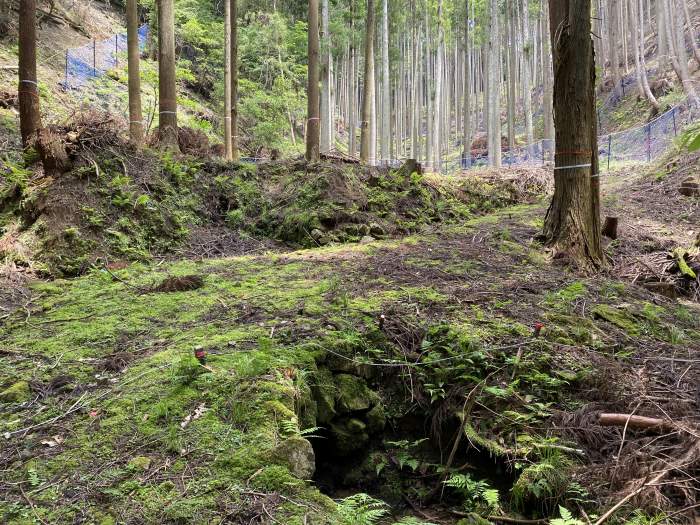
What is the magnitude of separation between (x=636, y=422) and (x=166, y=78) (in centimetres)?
967

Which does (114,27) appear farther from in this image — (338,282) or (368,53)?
(338,282)

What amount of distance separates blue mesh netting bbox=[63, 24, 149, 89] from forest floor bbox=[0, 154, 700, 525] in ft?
46.6

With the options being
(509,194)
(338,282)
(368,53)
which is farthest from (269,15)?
(338,282)

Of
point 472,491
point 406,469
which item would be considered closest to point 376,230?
point 406,469

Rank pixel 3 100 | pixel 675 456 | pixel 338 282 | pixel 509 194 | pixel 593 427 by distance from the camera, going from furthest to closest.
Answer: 1. pixel 509 194
2. pixel 3 100
3. pixel 338 282
4. pixel 593 427
5. pixel 675 456

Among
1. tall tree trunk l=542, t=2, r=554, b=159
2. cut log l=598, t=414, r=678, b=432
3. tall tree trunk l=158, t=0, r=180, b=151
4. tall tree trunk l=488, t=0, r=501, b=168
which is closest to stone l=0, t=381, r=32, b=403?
cut log l=598, t=414, r=678, b=432

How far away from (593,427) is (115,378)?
2.95 meters

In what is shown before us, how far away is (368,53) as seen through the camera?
586 inches

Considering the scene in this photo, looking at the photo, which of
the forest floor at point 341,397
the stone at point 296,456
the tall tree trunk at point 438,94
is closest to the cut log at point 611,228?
the forest floor at point 341,397

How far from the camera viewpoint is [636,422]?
254 cm

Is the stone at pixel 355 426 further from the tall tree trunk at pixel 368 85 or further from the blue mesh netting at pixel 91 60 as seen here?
the blue mesh netting at pixel 91 60

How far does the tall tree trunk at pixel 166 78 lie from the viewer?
927 centimetres

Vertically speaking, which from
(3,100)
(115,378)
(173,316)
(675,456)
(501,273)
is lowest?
(675,456)

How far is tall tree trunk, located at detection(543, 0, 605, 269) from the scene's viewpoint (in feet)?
18.7
